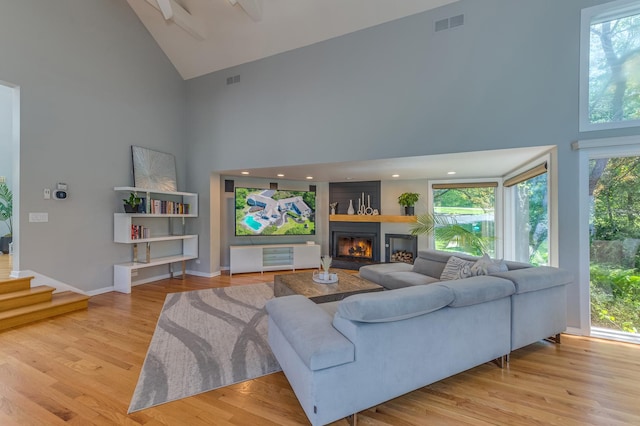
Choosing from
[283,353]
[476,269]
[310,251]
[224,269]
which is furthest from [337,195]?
[283,353]

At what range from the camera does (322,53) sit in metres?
4.50

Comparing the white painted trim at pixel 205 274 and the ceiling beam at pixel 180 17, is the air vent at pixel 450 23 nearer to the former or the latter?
the ceiling beam at pixel 180 17

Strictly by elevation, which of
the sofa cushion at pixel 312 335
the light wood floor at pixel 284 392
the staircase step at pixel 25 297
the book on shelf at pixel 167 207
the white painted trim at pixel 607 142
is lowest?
the light wood floor at pixel 284 392

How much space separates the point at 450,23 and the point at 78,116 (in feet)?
17.9

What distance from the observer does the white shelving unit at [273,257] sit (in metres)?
5.80

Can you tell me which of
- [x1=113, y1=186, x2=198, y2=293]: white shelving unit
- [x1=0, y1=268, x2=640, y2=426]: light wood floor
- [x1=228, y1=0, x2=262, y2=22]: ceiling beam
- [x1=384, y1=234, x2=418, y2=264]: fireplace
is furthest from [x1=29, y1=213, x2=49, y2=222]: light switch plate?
[x1=384, y1=234, x2=418, y2=264]: fireplace

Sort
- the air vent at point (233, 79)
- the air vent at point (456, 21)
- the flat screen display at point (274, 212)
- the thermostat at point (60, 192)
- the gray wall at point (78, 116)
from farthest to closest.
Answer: the flat screen display at point (274, 212)
the air vent at point (233, 79)
the thermostat at point (60, 192)
the gray wall at point (78, 116)
the air vent at point (456, 21)

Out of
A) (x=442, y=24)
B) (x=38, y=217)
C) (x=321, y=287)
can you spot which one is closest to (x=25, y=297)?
(x=38, y=217)

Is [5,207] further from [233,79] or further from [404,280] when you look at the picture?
[404,280]

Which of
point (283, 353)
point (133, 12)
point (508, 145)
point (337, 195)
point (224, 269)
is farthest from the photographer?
point (337, 195)

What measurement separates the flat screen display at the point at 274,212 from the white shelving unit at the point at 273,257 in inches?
16.3

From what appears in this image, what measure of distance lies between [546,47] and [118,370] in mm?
5330

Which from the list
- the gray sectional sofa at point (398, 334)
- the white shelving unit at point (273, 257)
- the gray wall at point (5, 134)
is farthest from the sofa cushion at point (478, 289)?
the gray wall at point (5, 134)

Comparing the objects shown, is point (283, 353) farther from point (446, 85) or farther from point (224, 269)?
point (224, 269)
